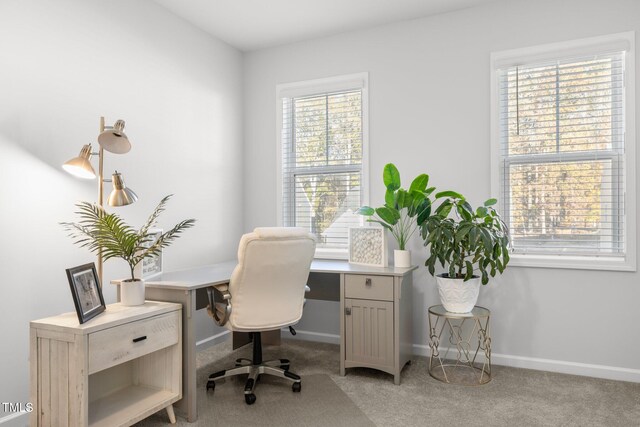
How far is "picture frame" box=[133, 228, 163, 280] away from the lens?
8.60 feet

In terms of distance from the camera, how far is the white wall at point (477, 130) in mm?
3023

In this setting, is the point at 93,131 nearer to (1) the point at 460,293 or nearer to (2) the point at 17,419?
(2) the point at 17,419

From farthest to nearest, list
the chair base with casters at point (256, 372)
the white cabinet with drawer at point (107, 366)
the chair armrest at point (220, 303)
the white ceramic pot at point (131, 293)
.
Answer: the chair base with casters at point (256, 372) < the chair armrest at point (220, 303) < the white ceramic pot at point (131, 293) < the white cabinet with drawer at point (107, 366)

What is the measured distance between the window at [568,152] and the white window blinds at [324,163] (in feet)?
3.89

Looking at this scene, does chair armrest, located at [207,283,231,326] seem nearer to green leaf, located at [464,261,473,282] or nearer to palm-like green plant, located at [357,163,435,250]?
palm-like green plant, located at [357,163,435,250]

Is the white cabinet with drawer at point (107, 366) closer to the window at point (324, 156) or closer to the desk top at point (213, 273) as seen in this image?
the desk top at point (213, 273)

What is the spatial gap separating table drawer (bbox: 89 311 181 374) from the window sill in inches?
96.0

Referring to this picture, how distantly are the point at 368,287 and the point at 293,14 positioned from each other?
223 cm

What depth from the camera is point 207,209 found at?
378 cm

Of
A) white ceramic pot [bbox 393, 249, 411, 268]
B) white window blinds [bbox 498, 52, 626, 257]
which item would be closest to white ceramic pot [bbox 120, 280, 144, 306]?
white ceramic pot [bbox 393, 249, 411, 268]

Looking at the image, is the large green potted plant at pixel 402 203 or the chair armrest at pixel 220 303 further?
the large green potted plant at pixel 402 203

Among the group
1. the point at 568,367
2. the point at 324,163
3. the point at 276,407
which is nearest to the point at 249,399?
the point at 276,407

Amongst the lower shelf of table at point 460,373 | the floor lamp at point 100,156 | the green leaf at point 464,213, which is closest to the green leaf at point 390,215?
the green leaf at point 464,213

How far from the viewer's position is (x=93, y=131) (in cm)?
276
